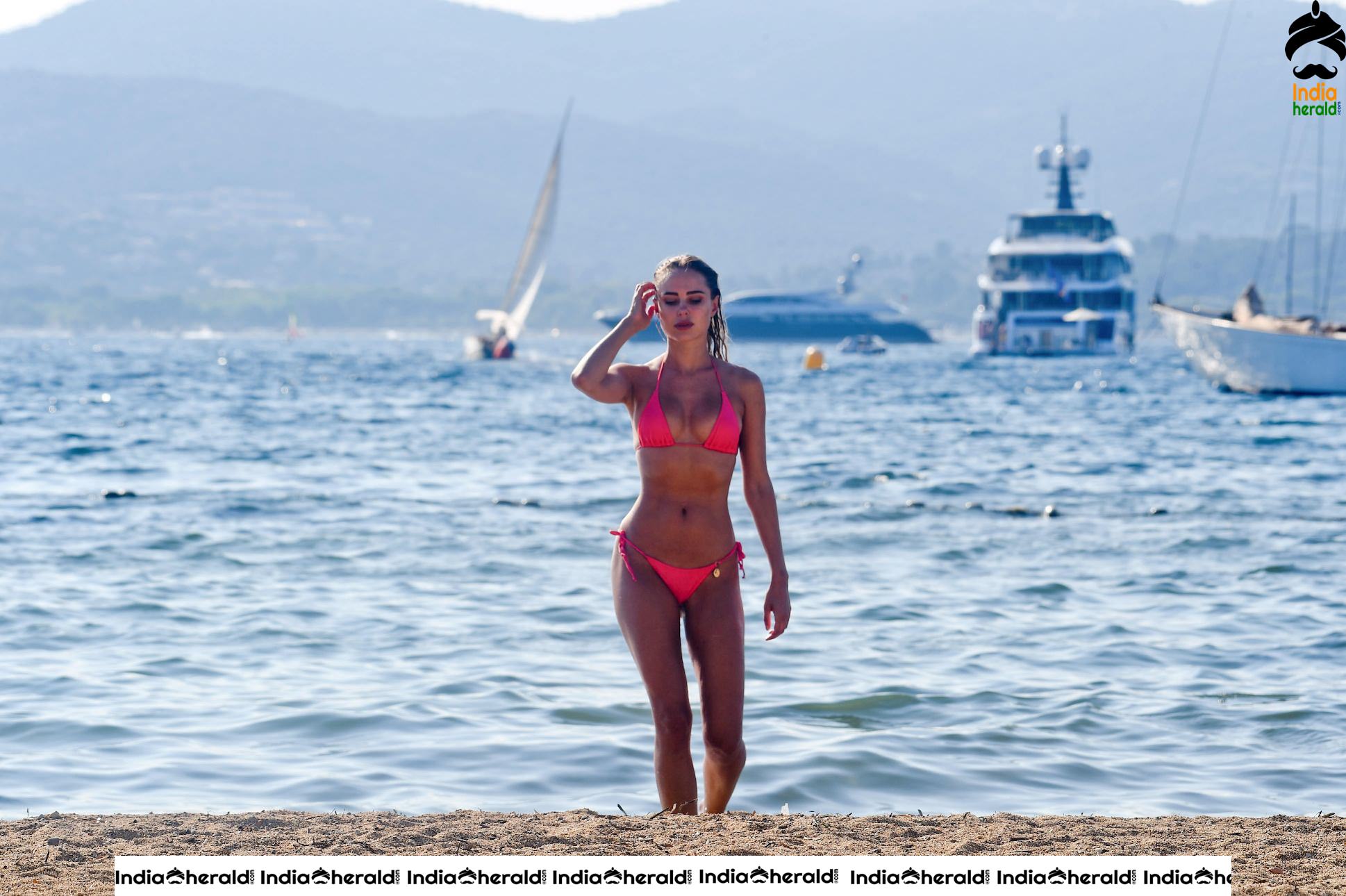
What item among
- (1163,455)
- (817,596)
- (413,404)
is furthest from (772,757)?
(413,404)

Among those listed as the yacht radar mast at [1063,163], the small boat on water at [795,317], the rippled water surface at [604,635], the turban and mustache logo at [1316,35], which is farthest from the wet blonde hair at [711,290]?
the small boat on water at [795,317]

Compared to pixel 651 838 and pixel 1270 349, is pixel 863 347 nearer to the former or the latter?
pixel 1270 349

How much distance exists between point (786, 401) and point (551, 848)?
4270 cm

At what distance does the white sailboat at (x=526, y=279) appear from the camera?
68.1 metres

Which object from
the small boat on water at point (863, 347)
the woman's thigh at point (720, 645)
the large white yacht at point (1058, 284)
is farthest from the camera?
the small boat on water at point (863, 347)

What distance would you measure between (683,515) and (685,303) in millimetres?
735

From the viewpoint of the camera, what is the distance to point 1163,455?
84.1 ft

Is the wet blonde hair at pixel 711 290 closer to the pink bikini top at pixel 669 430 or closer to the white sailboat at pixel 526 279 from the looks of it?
the pink bikini top at pixel 669 430

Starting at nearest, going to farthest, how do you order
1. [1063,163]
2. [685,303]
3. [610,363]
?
1. [685,303]
2. [610,363]
3. [1063,163]

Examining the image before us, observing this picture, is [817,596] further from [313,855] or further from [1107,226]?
[1107,226]

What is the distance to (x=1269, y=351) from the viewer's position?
43.6 meters

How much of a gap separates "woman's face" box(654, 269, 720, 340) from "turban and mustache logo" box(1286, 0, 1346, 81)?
23229 mm

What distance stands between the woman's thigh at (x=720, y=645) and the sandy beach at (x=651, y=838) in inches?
14.5

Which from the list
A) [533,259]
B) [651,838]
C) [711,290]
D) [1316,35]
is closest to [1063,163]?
[533,259]
